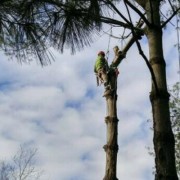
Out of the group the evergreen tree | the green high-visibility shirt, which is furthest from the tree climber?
the evergreen tree

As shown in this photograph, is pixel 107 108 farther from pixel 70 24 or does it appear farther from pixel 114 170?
pixel 70 24

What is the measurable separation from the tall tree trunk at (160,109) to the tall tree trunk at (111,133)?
3277 millimetres

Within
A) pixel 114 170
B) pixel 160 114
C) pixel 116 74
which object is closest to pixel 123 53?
pixel 116 74

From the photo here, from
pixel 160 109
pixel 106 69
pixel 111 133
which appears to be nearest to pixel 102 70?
pixel 106 69

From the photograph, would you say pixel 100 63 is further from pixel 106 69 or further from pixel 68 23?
pixel 68 23

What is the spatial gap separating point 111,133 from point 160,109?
362 cm

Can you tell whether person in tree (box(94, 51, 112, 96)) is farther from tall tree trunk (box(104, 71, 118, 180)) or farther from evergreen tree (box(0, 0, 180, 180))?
evergreen tree (box(0, 0, 180, 180))

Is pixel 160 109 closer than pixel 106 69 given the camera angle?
Yes

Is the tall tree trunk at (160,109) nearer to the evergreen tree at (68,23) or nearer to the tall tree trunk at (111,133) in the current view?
the evergreen tree at (68,23)

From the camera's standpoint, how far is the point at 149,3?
391 cm

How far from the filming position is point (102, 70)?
7.19 meters

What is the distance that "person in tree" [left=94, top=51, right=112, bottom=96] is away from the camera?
283 inches

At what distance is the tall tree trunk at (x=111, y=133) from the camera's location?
6719 millimetres

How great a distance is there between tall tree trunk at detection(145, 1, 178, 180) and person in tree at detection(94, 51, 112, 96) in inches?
128
